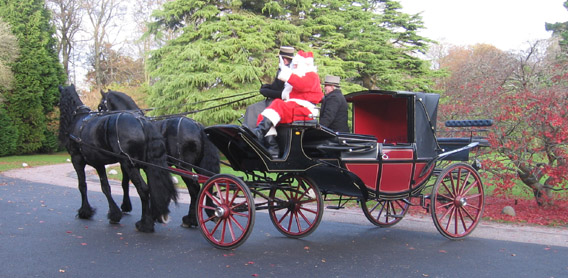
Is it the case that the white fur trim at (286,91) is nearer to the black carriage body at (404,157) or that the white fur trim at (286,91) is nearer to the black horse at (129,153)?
the black carriage body at (404,157)

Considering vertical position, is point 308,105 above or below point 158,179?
above

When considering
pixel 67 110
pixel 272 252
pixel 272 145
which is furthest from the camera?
pixel 67 110

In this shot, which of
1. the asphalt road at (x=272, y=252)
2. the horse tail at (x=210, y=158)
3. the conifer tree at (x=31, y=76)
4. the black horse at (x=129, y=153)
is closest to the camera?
the asphalt road at (x=272, y=252)

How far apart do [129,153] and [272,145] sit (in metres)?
2.32

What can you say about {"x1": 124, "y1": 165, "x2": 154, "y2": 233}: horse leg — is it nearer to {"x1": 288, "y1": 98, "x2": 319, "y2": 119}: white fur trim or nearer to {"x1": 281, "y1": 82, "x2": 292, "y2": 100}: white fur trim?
{"x1": 281, "y1": 82, "x2": 292, "y2": 100}: white fur trim

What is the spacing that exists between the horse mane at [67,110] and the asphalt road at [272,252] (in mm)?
1303

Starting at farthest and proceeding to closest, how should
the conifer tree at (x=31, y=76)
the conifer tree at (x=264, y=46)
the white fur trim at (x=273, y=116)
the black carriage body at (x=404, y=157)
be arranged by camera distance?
1. the conifer tree at (x=31, y=76)
2. the conifer tree at (x=264, y=46)
3. the black carriage body at (x=404, y=157)
4. the white fur trim at (x=273, y=116)

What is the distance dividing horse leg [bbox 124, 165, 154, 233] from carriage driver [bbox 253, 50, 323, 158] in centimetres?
211

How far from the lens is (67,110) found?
25.3 ft

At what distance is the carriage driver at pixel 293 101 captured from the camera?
5.45 m

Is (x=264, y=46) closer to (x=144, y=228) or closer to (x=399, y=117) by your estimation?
(x=399, y=117)

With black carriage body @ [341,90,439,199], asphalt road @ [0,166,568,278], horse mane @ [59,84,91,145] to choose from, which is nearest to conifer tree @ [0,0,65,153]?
horse mane @ [59,84,91,145]

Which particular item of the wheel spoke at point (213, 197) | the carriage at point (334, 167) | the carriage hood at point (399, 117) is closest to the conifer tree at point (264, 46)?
the carriage hood at point (399, 117)

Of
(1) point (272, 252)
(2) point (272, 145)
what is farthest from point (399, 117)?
(1) point (272, 252)
